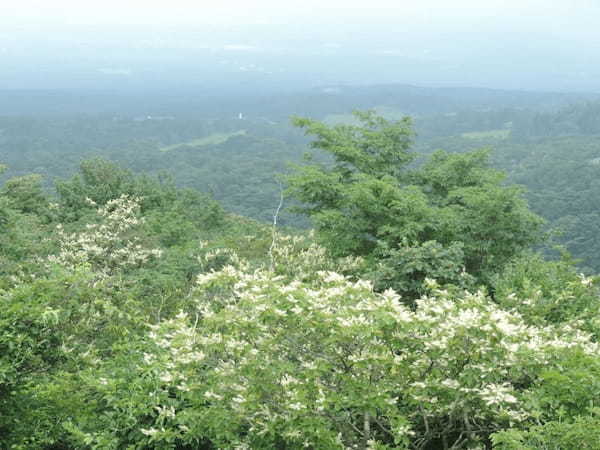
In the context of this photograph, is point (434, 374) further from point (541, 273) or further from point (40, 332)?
point (541, 273)

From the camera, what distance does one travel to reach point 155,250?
16.9 metres

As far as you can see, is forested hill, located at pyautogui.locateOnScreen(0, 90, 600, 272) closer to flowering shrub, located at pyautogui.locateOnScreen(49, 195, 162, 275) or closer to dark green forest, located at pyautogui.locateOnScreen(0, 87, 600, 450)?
flowering shrub, located at pyautogui.locateOnScreen(49, 195, 162, 275)

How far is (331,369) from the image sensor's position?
5.49 meters

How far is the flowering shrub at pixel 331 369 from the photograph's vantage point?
5.09 meters

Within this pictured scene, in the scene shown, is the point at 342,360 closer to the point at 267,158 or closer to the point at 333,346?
the point at 333,346

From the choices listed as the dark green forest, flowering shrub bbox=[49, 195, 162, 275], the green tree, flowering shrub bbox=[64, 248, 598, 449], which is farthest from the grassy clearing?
flowering shrub bbox=[64, 248, 598, 449]

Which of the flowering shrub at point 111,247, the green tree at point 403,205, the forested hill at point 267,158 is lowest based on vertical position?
the forested hill at point 267,158

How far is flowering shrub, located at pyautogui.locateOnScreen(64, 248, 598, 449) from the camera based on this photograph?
5.09m

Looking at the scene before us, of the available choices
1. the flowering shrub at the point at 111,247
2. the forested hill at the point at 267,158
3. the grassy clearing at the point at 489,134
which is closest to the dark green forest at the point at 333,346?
the flowering shrub at the point at 111,247

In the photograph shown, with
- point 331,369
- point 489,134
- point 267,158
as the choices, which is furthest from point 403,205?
point 489,134

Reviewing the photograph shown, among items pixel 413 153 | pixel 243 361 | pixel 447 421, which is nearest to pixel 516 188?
pixel 413 153

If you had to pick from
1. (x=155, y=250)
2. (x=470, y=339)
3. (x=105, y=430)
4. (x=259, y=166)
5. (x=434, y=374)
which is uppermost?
(x=470, y=339)

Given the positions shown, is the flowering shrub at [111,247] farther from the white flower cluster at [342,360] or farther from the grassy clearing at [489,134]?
the grassy clearing at [489,134]

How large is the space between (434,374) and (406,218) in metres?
8.74
